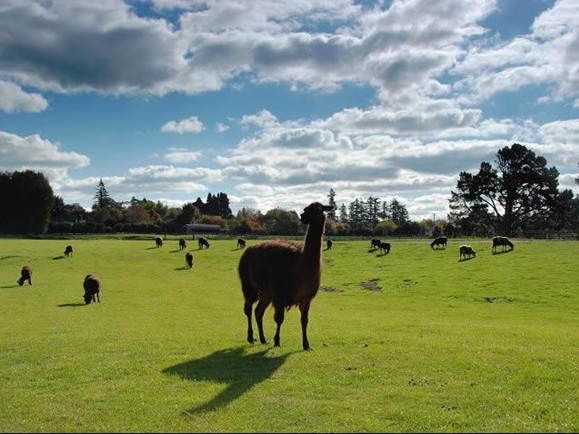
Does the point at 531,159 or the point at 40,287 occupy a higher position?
the point at 531,159

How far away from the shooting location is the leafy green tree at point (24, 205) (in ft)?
354

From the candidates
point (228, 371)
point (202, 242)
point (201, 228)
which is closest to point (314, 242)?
point (228, 371)

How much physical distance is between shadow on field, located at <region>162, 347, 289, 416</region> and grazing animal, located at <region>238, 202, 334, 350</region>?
131 cm

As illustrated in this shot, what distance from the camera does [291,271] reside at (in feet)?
41.5

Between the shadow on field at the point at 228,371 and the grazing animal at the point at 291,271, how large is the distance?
4.31ft

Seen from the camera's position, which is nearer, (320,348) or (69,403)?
(69,403)

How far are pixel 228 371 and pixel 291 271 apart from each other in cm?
316

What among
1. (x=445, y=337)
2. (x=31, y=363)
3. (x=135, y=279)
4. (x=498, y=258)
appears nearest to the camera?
(x=31, y=363)

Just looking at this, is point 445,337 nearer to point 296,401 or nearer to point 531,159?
point 296,401

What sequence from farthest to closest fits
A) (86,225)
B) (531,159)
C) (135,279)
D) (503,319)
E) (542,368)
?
1. (86,225)
2. (531,159)
3. (135,279)
4. (503,319)
5. (542,368)

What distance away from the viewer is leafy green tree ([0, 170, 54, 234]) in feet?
354

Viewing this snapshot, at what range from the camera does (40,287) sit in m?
36.8

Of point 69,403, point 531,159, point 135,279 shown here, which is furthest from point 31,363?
point 531,159

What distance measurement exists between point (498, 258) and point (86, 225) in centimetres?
9331
